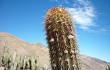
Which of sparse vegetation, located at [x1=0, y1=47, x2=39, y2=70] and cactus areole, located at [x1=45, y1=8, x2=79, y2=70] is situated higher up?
sparse vegetation, located at [x1=0, y1=47, x2=39, y2=70]

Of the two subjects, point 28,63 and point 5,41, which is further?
point 5,41

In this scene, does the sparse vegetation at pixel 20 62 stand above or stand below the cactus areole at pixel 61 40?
above

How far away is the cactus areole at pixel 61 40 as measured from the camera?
452cm

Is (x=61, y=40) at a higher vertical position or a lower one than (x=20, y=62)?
lower

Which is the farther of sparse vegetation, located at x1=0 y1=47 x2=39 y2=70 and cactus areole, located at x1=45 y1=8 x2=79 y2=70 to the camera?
sparse vegetation, located at x1=0 y1=47 x2=39 y2=70

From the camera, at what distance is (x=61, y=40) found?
4652mm

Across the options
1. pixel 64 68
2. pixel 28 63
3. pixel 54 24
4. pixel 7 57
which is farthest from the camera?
pixel 7 57

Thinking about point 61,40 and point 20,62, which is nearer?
point 61,40

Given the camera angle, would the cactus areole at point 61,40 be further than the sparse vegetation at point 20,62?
No

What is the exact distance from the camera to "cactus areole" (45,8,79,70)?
4.52 meters

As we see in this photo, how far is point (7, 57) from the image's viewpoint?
95.8ft

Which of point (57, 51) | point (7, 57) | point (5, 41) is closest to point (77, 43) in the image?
point (57, 51)

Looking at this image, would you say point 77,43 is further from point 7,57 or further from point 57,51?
point 7,57

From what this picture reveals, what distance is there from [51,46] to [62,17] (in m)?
0.69
